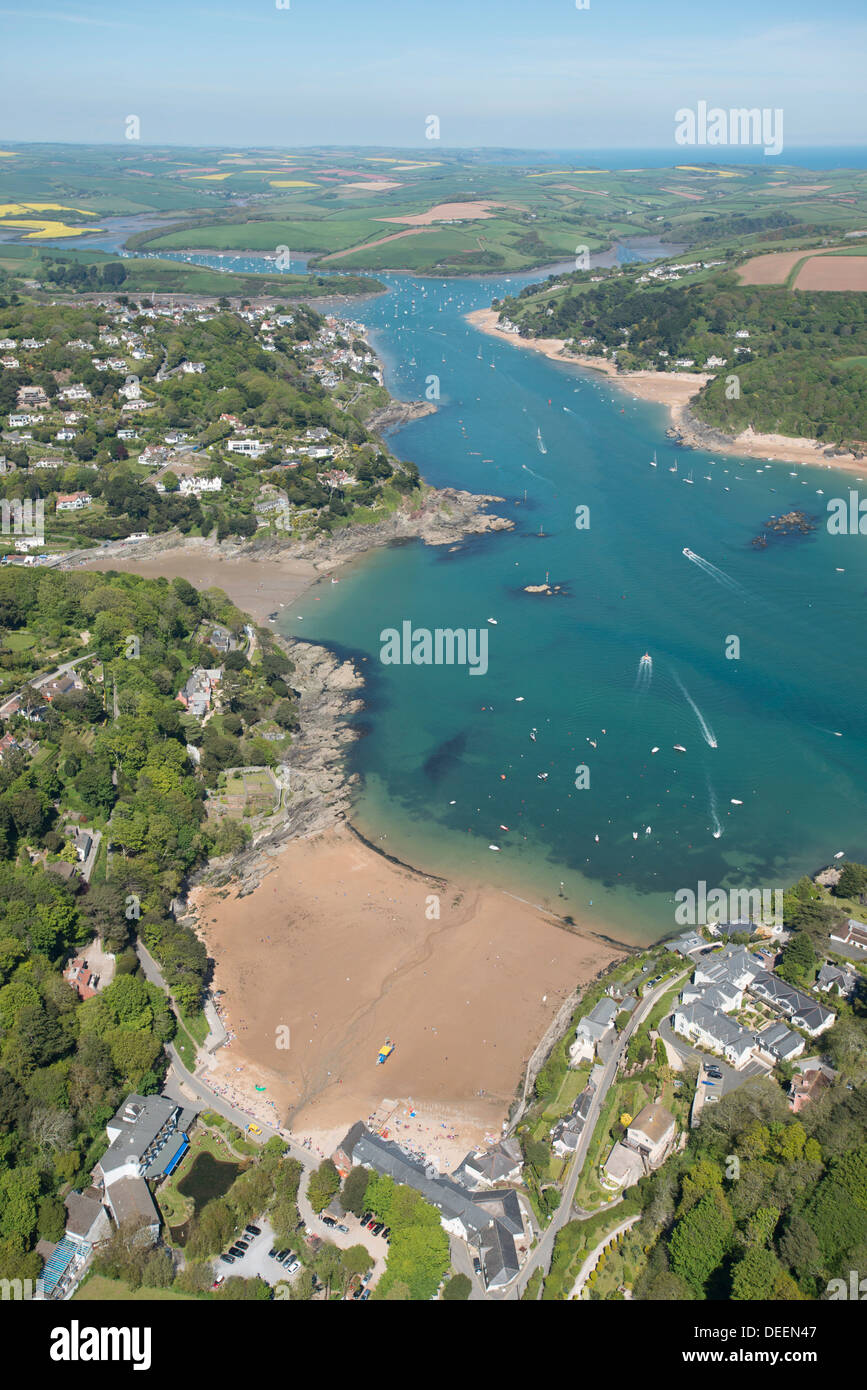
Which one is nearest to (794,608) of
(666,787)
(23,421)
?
(666,787)

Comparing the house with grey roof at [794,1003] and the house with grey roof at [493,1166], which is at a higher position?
Answer: the house with grey roof at [794,1003]

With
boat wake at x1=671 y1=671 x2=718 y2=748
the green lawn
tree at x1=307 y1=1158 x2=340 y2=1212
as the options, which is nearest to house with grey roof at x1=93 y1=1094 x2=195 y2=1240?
the green lawn

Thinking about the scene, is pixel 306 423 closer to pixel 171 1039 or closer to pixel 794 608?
pixel 794 608

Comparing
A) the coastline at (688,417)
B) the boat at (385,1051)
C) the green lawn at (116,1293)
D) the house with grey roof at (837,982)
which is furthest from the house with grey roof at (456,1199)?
the coastline at (688,417)

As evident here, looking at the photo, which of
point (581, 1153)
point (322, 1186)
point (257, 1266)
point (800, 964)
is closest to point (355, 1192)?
point (322, 1186)

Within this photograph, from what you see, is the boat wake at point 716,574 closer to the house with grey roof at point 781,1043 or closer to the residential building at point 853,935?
the residential building at point 853,935
